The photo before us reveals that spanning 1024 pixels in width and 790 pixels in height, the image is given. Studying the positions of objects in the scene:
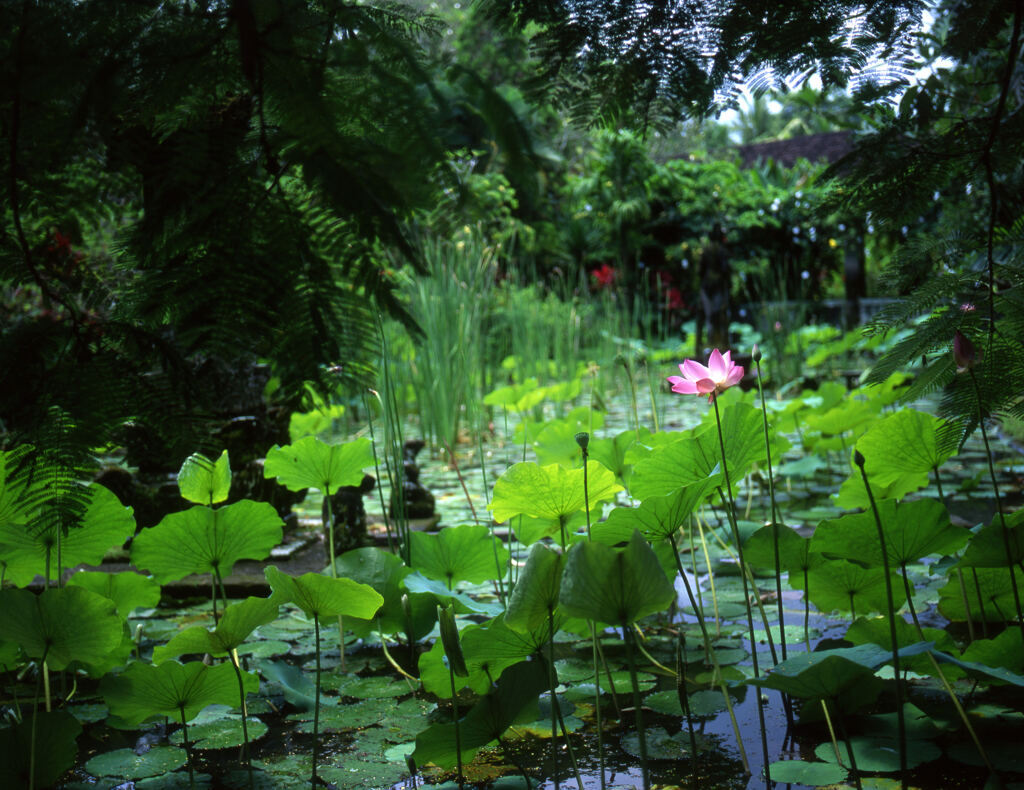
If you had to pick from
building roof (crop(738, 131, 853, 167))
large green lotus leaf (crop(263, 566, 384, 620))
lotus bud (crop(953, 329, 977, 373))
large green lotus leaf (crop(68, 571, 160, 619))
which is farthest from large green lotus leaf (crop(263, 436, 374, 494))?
building roof (crop(738, 131, 853, 167))

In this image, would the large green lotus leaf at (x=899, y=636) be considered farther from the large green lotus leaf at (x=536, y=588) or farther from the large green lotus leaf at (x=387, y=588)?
the large green lotus leaf at (x=387, y=588)

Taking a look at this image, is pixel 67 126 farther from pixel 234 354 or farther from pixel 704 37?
pixel 704 37

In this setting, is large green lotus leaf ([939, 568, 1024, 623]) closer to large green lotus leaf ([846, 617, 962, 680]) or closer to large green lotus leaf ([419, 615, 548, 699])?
large green lotus leaf ([846, 617, 962, 680])

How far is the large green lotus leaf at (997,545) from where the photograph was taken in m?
0.98

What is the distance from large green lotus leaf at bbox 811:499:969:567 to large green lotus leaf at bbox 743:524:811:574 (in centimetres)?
9

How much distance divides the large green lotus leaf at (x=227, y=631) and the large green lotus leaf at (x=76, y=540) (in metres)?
0.22

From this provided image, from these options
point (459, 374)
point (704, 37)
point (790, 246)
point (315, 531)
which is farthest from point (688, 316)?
point (704, 37)

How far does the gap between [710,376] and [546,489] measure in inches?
10.9

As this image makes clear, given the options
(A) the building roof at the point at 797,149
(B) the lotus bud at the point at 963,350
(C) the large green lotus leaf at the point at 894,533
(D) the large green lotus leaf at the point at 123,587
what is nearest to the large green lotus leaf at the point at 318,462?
(D) the large green lotus leaf at the point at 123,587

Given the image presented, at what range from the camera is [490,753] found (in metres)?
1.07

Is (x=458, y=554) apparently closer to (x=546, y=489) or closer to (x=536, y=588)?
(x=546, y=489)

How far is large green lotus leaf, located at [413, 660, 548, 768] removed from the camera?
2.94 ft

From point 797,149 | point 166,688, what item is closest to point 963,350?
point 166,688

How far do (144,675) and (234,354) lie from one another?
517mm
